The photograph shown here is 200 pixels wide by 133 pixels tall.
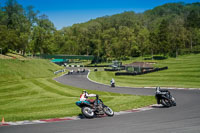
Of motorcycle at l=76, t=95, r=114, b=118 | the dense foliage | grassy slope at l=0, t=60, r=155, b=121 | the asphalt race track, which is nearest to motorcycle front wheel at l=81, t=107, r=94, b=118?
motorcycle at l=76, t=95, r=114, b=118

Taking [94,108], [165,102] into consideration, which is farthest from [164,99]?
[94,108]

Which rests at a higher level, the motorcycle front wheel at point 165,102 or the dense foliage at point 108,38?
the dense foliage at point 108,38

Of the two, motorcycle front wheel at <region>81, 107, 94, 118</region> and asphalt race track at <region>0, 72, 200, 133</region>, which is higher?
motorcycle front wheel at <region>81, 107, 94, 118</region>

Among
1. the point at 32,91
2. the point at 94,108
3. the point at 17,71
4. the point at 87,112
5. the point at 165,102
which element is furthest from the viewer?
the point at 17,71

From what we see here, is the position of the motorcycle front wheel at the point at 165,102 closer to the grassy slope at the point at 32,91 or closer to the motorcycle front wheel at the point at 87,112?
the grassy slope at the point at 32,91

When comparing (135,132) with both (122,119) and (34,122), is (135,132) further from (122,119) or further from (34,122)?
(34,122)

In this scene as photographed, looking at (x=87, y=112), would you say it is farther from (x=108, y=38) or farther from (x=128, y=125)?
(x=108, y=38)

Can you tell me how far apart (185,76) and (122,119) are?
1438 inches

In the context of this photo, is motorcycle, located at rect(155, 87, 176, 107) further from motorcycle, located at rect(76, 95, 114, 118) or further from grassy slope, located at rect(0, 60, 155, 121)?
motorcycle, located at rect(76, 95, 114, 118)

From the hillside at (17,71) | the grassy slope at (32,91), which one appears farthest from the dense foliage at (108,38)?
the grassy slope at (32,91)


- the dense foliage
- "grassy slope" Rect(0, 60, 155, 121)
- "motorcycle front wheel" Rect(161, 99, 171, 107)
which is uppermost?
the dense foliage

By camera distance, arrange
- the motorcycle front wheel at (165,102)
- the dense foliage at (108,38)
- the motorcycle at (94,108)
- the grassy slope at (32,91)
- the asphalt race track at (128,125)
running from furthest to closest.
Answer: the dense foliage at (108,38) < the grassy slope at (32,91) < the motorcycle front wheel at (165,102) < the motorcycle at (94,108) < the asphalt race track at (128,125)

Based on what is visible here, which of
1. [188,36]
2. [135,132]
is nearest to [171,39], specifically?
[188,36]

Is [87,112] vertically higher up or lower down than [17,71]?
lower down
